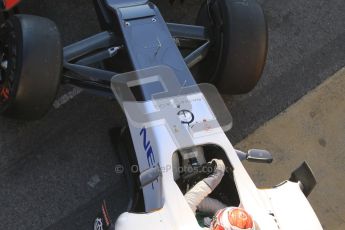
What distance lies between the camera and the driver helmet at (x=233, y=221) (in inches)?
112

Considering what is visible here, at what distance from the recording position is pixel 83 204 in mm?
4227

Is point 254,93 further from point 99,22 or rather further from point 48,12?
point 48,12

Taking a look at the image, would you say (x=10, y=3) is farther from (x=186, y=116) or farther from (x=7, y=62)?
(x=186, y=116)

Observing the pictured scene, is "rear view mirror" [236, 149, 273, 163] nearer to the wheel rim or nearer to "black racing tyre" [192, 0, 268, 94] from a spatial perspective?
"black racing tyre" [192, 0, 268, 94]

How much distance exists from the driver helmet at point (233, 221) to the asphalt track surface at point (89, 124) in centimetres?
154

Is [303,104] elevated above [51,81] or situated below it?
below

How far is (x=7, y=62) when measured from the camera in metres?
3.99

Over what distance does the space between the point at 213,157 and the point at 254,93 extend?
158 centimetres

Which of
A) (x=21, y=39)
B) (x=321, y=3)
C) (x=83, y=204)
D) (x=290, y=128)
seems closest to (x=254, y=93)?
(x=290, y=128)

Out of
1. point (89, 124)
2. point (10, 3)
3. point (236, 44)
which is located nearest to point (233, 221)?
point (236, 44)

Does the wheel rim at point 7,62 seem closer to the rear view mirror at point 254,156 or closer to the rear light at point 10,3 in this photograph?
the rear light at point 10,3

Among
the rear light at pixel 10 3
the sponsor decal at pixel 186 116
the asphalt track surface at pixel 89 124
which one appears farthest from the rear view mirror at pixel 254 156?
the rear light at pixel 10 3

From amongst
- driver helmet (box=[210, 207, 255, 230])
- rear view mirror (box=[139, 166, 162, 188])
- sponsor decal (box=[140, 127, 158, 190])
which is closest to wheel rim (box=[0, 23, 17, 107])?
sponsor decal (box=[140, 127, 158, 190])

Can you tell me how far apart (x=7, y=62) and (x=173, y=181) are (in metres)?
1.60
